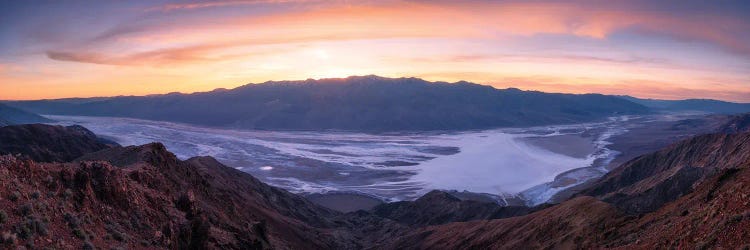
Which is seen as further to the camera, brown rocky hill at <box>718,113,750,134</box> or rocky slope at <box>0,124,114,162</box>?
brown rocky hill at <box>718,113,750,134</box>

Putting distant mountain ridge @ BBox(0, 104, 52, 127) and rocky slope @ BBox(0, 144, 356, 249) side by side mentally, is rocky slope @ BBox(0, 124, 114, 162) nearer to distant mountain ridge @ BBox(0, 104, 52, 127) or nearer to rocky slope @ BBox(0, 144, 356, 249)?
→ rocky slope @ BBox(0, 144, 356, 249)

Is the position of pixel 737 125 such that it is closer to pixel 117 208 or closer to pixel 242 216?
pixel 242 216

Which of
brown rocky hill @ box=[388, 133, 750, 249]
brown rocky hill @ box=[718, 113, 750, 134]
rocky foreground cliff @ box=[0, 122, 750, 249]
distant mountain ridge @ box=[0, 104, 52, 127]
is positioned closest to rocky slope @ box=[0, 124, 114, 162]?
rocky foreground cliff @ box=[0, 122, 750, 249]

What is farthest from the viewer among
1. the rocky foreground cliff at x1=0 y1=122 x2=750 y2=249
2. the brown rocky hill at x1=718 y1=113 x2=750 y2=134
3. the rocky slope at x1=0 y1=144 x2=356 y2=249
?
the brown rocky hill at x1=718 y1=113 x2=750 y2=134

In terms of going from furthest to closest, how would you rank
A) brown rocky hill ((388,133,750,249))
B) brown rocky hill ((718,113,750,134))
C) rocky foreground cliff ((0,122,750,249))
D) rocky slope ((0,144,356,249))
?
1. brown rocky hill ((718,113,750,134))
2. brown rocky hill ((388,133,750,249))
3. rocky foreground cliff ((0,122,750,249))
4. rocky slope ((0,144,356,249))

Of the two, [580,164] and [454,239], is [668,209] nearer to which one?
[454,239]

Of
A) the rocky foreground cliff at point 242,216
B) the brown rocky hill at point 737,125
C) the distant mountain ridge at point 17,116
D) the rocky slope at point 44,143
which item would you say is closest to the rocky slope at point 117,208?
the rocky foreground cliff at point 242,216

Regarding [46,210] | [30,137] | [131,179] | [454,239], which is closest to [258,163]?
[30,137]

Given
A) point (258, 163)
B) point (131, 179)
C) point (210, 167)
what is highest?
point (131, 179)
